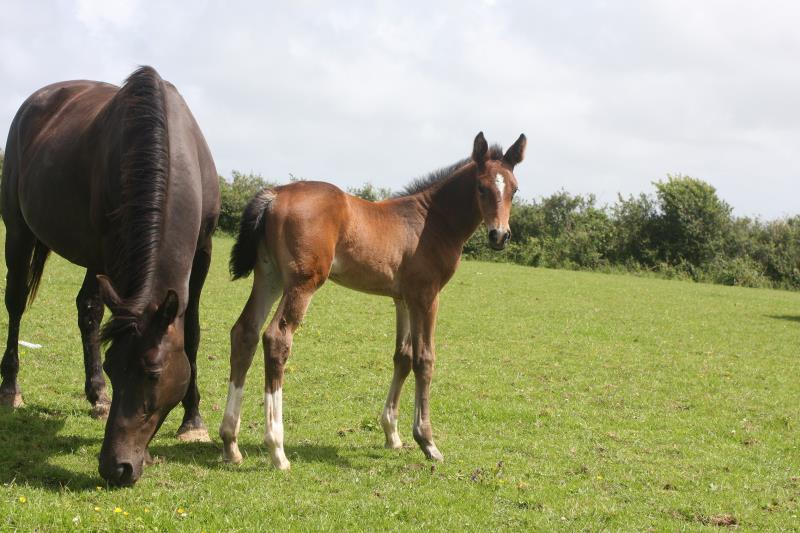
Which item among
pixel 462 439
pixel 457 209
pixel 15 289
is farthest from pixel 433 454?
pixel 15 289

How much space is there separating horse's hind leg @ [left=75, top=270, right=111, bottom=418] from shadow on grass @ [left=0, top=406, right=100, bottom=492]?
27 centimetres

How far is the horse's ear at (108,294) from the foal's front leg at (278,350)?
1205mm

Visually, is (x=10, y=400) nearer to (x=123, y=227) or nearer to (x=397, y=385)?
(x=123, y=227)

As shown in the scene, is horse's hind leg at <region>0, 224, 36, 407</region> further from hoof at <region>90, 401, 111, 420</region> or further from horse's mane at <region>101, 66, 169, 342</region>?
horse's mane at <region>101, 66, 169, 342</region>

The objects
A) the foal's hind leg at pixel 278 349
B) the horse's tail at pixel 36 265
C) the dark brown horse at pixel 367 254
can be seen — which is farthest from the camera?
the horse's tail at pixel 36 265

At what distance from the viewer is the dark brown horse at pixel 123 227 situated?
14.1 ft

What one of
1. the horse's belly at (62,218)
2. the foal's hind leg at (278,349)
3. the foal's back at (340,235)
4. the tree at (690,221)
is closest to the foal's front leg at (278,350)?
the foal's hind leg at (278,349)

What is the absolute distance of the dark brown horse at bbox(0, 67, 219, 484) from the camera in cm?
430

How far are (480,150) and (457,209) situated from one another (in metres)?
0.56

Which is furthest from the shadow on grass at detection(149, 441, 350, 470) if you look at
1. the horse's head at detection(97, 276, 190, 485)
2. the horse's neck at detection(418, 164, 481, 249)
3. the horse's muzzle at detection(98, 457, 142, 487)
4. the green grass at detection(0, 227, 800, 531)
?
the horse's neck at detection(418, 164, 481, 249)

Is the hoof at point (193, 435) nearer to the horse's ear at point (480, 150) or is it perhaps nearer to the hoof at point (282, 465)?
the hoof at point (282, 465)

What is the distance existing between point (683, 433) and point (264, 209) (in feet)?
16.0

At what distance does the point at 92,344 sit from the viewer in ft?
22.0

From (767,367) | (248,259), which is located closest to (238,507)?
(248,259)
